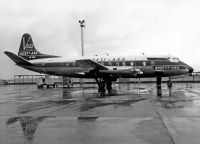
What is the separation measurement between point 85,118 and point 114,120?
131cm

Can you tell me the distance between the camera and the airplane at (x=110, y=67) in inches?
1220

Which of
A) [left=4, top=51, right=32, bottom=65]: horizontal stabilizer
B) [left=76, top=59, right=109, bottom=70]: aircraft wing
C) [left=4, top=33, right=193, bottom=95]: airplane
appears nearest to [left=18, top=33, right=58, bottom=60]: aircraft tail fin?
[left=4, top=33, right=193, bottom=95]: airplane

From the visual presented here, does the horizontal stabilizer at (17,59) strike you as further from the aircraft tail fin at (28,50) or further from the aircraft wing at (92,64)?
the aircraft wing at (92,64)

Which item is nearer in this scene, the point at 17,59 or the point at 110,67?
the point at 110,67

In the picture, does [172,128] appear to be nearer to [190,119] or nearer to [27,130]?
[190,119]

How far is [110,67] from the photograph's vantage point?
33406 mm

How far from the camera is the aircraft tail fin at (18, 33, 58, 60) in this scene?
39781 millimetres

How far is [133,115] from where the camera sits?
12625 millimetres

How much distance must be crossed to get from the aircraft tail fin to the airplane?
200 centimetres

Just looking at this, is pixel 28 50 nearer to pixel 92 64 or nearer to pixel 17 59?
pixel 17 59

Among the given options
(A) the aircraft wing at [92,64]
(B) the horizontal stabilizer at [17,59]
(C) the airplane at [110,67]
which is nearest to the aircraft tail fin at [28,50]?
(C) the airplane at [110,67]

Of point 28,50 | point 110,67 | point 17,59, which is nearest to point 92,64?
point 110,67

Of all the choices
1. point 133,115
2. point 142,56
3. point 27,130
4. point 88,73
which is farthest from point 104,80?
point 27,130

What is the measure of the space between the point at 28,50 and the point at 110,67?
13.7 m
